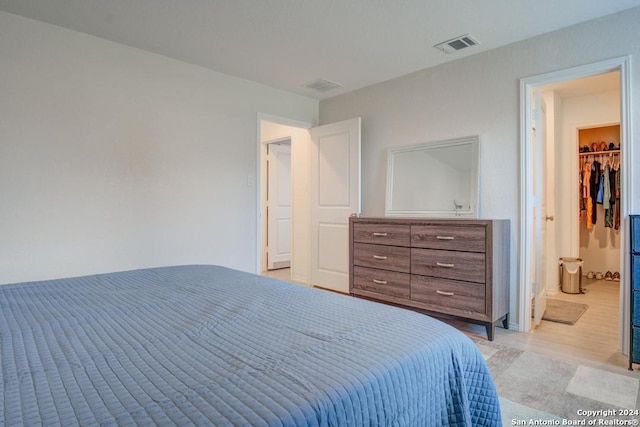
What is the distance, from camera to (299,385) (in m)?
0.71

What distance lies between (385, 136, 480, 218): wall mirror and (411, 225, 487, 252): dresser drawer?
471 millimetres

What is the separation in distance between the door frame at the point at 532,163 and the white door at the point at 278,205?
3.90 meters

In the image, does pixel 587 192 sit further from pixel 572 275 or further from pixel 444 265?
pixel 444 265

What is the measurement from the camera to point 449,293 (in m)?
2.80

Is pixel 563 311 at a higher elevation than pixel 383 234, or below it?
below

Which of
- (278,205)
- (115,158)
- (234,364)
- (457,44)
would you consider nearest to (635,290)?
(457,44)

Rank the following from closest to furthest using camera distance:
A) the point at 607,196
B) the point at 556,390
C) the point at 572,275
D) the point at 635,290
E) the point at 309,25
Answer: the point at 556,390 → the point at 635,290 → the point at 309,25 → the point at 572,275 → the point at 607,196

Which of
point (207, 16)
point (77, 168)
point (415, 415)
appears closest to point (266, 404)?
point (415, 415)

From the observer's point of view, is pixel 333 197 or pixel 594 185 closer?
pixel 333 197

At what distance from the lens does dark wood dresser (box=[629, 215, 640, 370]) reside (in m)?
2.12

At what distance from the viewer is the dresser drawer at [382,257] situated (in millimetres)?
3096

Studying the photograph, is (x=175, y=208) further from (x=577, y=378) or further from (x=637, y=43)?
(x=637, y=43)

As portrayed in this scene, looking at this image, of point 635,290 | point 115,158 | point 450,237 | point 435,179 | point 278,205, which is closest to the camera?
point 635,290

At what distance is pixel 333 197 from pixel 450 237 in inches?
68.5
